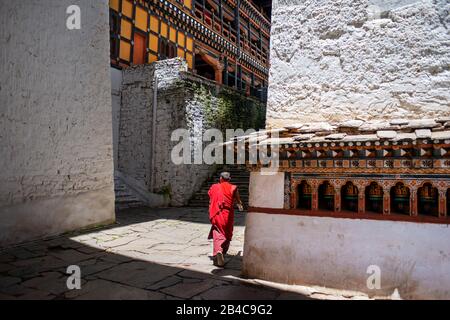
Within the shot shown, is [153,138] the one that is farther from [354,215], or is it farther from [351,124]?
[354,215]

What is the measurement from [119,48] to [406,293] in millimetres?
12279

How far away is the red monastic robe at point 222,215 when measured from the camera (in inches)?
192

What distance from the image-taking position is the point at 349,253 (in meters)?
3.59

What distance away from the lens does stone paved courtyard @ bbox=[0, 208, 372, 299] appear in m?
3.66

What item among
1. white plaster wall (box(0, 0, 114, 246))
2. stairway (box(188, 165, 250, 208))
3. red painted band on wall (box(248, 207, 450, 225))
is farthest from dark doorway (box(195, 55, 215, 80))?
red painted band on wall (box(248, 207, 450, 225))

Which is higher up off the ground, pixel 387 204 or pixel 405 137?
pixel 405 137

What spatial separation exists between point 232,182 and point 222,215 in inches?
281

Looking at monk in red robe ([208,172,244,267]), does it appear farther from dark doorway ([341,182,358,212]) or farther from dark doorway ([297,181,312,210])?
dark doorway ([341,182,358,212])

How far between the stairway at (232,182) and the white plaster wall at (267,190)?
6616 millimetres

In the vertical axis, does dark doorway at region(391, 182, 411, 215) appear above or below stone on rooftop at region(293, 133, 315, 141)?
below

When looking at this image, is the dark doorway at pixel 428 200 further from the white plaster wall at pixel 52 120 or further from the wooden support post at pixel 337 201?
the white plaster wall at pixel 52 120

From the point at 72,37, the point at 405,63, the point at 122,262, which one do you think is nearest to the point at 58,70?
the point at 72,37

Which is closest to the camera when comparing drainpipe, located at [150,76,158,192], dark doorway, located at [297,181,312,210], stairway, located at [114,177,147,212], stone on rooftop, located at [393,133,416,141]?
stone on rooftop, located at [393,133,416,141]

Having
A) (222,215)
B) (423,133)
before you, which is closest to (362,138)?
(423,133)
